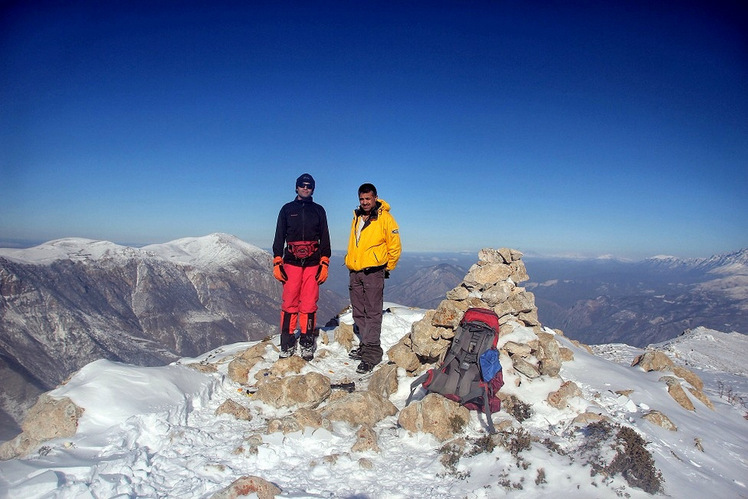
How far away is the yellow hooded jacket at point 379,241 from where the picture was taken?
9141 millimetres

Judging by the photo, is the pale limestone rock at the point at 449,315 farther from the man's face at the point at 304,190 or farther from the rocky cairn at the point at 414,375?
the man's face at the point at 304,190

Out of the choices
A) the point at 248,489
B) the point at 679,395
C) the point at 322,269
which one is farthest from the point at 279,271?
the point at 679,395

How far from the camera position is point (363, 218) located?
30.6ft

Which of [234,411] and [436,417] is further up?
[436,417]

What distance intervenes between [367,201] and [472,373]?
15.2ft

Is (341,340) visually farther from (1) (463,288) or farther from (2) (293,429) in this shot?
(2) (293,429)

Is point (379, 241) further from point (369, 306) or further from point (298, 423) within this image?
point (298, 423)

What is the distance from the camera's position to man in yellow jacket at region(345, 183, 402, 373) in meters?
9.14

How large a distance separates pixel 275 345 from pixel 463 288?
562cm

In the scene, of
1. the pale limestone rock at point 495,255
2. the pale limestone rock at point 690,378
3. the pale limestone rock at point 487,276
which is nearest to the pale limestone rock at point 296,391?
the pale limestone rock at point 487,276

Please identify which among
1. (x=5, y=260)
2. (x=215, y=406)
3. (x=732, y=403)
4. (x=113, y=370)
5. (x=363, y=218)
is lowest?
(x=5, y=260)

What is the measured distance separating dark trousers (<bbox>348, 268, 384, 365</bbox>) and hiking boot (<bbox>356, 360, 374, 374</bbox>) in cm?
9

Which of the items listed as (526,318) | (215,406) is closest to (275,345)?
(215,406)

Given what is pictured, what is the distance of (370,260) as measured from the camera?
9227mm
